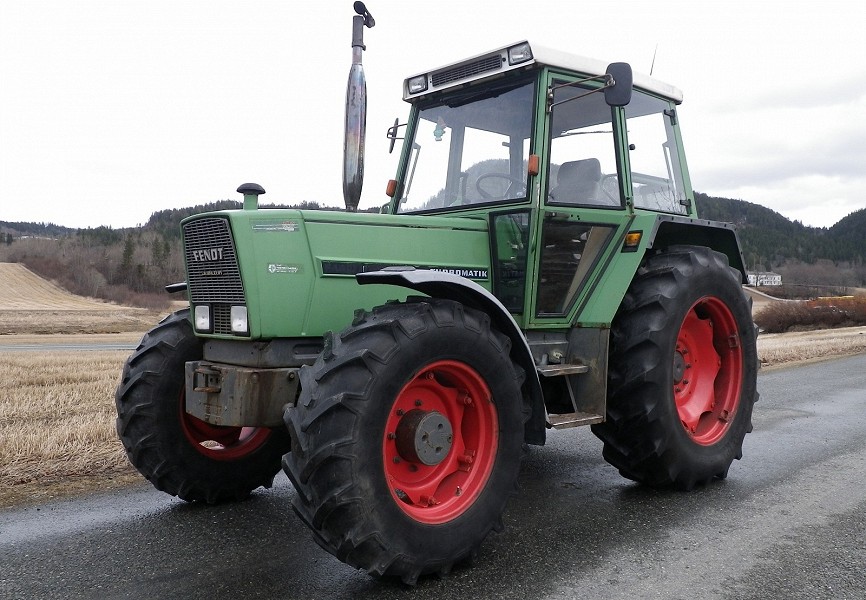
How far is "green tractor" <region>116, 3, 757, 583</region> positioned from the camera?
316 cm

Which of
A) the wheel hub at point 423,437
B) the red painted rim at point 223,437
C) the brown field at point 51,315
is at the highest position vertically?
the wheel hub at point 423,437

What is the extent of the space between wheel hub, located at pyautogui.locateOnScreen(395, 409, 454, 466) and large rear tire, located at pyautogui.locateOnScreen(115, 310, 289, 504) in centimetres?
150

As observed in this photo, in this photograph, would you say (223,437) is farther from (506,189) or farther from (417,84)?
(417,84)

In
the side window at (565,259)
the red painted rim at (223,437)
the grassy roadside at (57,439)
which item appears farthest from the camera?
the grassy roadside at (57,439)

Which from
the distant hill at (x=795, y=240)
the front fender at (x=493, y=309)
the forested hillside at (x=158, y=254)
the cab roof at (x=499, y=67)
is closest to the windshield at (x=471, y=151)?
the cab roof at (x=499, y=67)

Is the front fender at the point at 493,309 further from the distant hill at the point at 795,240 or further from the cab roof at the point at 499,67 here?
the distant hill at the point at 795,240

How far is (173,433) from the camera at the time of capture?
166 inches

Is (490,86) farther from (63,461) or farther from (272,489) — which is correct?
(63,461)

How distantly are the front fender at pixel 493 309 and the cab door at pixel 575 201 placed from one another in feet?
2.10

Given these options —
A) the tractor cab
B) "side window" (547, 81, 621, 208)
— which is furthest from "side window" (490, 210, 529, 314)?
"side window" (547, 81, 621, 208)

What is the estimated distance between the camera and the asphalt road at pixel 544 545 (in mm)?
3135

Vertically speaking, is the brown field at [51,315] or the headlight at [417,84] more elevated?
the headlight at [417,84]

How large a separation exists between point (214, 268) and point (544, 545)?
223 cm

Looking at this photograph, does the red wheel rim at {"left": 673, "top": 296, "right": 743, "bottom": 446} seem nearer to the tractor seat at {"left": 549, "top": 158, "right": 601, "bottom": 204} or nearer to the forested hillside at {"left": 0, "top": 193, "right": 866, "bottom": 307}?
the tractor seat at {"left": 549, "top": 158, "right": 601, "bottom": 204}
